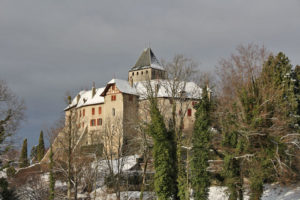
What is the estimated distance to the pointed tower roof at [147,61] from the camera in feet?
233

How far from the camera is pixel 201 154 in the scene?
82.6 feet

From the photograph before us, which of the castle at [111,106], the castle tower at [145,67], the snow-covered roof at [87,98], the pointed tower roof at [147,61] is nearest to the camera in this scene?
the castle at [111,106]

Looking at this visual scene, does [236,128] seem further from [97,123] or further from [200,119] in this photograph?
[97,123]

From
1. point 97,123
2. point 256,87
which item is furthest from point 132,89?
point 256,87

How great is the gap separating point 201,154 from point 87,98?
38.8 metres

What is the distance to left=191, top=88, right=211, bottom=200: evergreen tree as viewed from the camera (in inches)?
966

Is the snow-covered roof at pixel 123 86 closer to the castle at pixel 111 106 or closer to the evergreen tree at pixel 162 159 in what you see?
the castle at pixel 111 106

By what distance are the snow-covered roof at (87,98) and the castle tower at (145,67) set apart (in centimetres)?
1050

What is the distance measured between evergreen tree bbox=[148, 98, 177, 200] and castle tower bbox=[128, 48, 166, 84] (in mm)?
43926

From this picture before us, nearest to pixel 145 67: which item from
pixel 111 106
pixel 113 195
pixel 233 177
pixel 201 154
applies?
pixel 111 106

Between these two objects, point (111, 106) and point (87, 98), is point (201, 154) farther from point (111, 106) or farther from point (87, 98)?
point (87, 98)

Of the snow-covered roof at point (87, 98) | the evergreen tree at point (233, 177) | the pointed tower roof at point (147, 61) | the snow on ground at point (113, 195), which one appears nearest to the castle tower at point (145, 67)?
the pointed tower roof at point (147, 61)

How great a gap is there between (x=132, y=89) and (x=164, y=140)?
29.3 meters

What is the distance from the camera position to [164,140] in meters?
25.4
